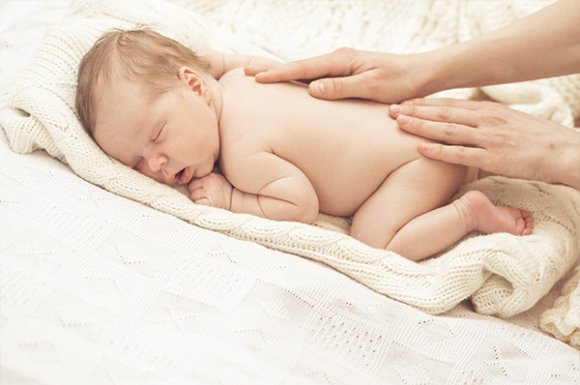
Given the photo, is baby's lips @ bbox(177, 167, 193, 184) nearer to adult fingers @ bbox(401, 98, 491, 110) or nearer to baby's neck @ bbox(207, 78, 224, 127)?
baby's neck @ bbox(207, 78, 224, 127)

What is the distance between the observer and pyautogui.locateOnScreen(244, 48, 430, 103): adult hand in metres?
1.48

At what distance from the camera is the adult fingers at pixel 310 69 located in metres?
1.50

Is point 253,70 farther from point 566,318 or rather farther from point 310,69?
point 566,318

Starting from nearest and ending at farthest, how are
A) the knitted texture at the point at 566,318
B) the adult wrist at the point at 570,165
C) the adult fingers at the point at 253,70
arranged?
the knitted texture at the point at 566,318 → the adult wrist at the point at 570,165 → the adult fingers at the point at 253,70

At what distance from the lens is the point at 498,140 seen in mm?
1394

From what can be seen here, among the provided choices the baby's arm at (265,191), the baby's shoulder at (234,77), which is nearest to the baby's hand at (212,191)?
the baby's arm at (265,191)

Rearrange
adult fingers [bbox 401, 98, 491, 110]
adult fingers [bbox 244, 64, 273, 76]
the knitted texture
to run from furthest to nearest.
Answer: adult fingers [bbox 244, 64, 273, 76] < adult fingers [bbox 401, 98, 491, 110] < the knitted texture

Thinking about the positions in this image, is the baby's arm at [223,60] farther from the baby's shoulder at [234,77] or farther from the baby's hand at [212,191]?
the baby's hand at [212,191]

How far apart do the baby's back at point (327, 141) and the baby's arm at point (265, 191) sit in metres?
0.03

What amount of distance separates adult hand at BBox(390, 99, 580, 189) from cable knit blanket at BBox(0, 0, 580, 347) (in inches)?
3.7

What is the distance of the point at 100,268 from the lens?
114 centimetres

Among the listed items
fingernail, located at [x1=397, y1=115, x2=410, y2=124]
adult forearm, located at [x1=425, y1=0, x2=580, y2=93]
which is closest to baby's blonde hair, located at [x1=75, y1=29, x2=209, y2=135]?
fingernail, located at [x1=397, y1=115, x2=410, y2=124]

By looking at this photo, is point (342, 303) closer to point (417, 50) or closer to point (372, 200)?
point (372, 200)

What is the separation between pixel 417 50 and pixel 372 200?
59cm
